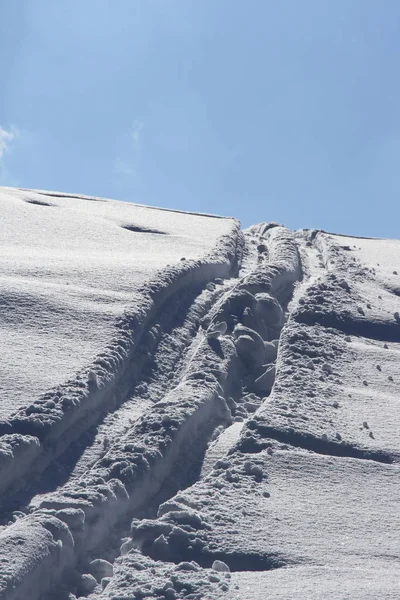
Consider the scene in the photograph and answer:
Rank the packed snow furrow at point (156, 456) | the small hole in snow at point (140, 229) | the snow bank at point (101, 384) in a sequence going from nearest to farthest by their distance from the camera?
1. the packed snow furrow at point (156, 456)
2. the snow bank at point (101, 384)
3. the small hole in snow at point (140, 229)

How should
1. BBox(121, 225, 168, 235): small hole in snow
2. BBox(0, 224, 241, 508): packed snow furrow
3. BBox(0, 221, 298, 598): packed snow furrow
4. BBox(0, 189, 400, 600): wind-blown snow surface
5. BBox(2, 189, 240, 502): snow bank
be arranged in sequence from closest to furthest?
BBox(0, 189, 400, 600): wind-blown snow surface
BBox(0, 221, 298, 598): packed snow furrow
BBox(0, 224, 241, 508): packed snow furrow
BBox(2, 189, 240, 502): snow bank
BBox(121, 225, 168, 235): small hole in snow

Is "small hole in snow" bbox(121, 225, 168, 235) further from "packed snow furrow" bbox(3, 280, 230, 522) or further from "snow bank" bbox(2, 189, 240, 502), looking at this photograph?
"packed snow furrow" bbox(3, 280, 230, 522)

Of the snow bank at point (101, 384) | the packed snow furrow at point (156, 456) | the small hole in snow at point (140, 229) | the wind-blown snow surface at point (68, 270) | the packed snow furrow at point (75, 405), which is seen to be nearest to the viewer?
the packed snow furrow at point (156, 456)

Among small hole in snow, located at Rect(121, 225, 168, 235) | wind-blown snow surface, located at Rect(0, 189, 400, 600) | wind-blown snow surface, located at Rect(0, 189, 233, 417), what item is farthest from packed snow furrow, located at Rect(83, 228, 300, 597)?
small hole in snow, located at Rect(121, 225, 168, 235)

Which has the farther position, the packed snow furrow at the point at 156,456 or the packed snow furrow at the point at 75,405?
the packed snow furrow at the point at 75,405

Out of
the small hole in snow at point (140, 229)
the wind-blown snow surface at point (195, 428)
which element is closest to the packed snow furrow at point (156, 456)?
the wind-blown snow surface at point (195, 428)

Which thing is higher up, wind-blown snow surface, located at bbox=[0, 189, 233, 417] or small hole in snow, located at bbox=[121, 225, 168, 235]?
small hole in snow, located at bbox=[121, 225, 168, 235]

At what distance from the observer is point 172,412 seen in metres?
3.66

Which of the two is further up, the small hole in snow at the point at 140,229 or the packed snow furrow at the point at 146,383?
the small hole in snow at the point at 140,229

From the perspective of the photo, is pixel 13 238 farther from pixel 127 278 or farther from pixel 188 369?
pixel 188 369

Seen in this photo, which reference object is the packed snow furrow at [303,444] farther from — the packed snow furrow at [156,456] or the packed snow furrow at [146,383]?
the packed snow furrow at [146,383]

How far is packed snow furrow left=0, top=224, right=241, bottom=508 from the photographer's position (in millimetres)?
A: 3268

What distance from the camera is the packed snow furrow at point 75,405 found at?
3.27 meters

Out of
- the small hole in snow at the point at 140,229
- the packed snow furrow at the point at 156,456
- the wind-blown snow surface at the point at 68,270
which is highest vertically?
the small hole in snow at the point at 140,229
